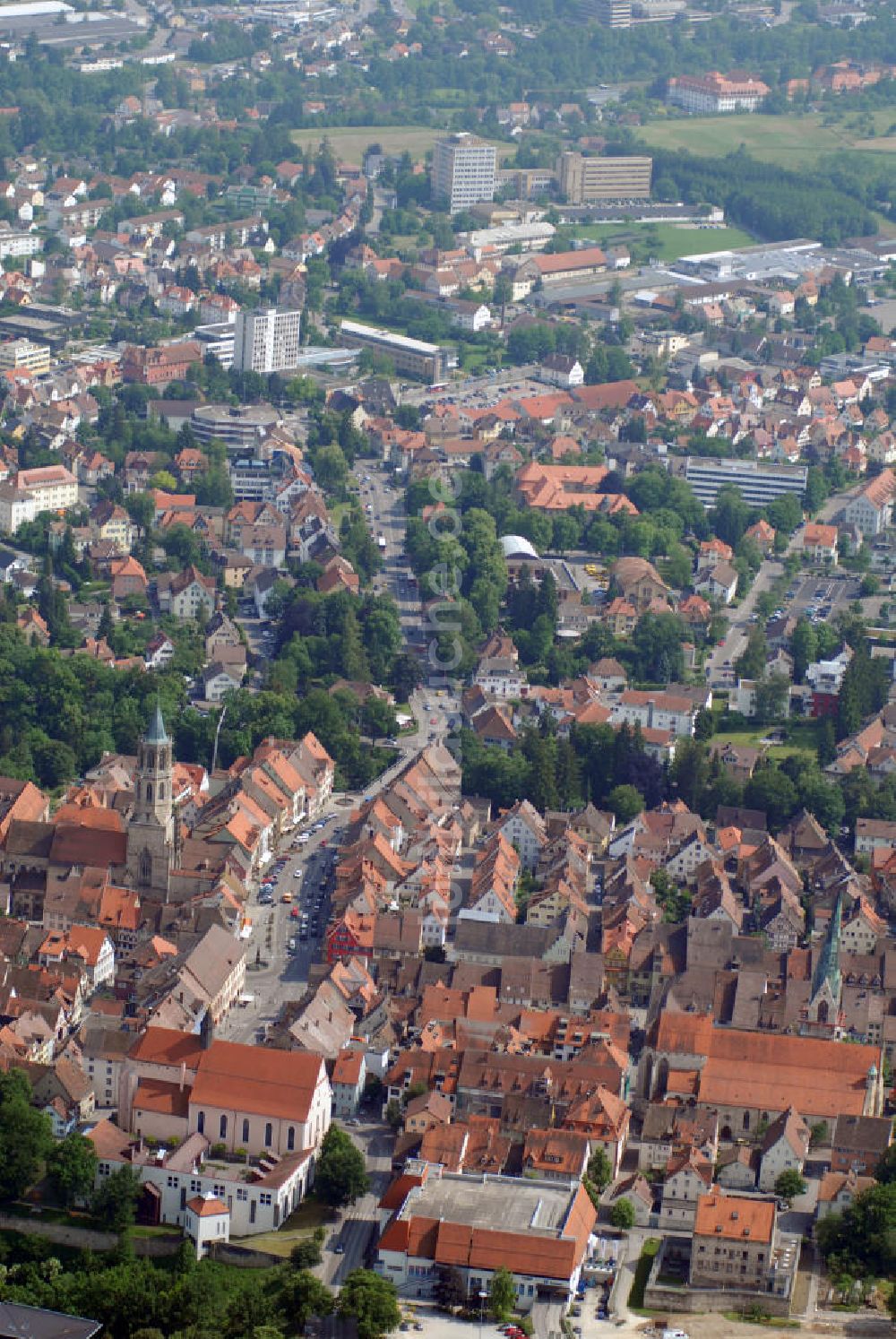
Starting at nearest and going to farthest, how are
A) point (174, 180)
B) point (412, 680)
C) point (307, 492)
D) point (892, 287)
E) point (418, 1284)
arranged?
point (418, 1284) → point (412, 680) → point (307, 492) → point (892, 287) → point (174, 180)

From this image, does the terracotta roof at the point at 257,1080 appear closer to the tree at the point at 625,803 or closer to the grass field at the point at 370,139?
the tree at the point at 625,803

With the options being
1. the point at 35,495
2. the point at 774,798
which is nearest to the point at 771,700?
the point at 774,798

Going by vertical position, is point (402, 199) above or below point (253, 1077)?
below

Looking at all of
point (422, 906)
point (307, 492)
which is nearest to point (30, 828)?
point (422, 906)

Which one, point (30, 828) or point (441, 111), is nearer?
point (30, 828)

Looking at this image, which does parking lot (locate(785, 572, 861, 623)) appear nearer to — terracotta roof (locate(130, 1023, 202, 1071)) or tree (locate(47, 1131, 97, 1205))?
terracotta roof (locate(130, 1023, 202, 1071))

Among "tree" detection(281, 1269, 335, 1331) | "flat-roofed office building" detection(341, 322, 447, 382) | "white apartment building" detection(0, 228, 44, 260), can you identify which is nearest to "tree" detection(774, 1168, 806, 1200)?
"tree" detection(281, 1269, 335, 1331)

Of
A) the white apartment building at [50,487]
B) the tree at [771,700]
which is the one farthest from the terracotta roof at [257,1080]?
the white apartment building at [50,487]

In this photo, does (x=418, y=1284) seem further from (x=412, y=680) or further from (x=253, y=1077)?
(x=412, y=680)
